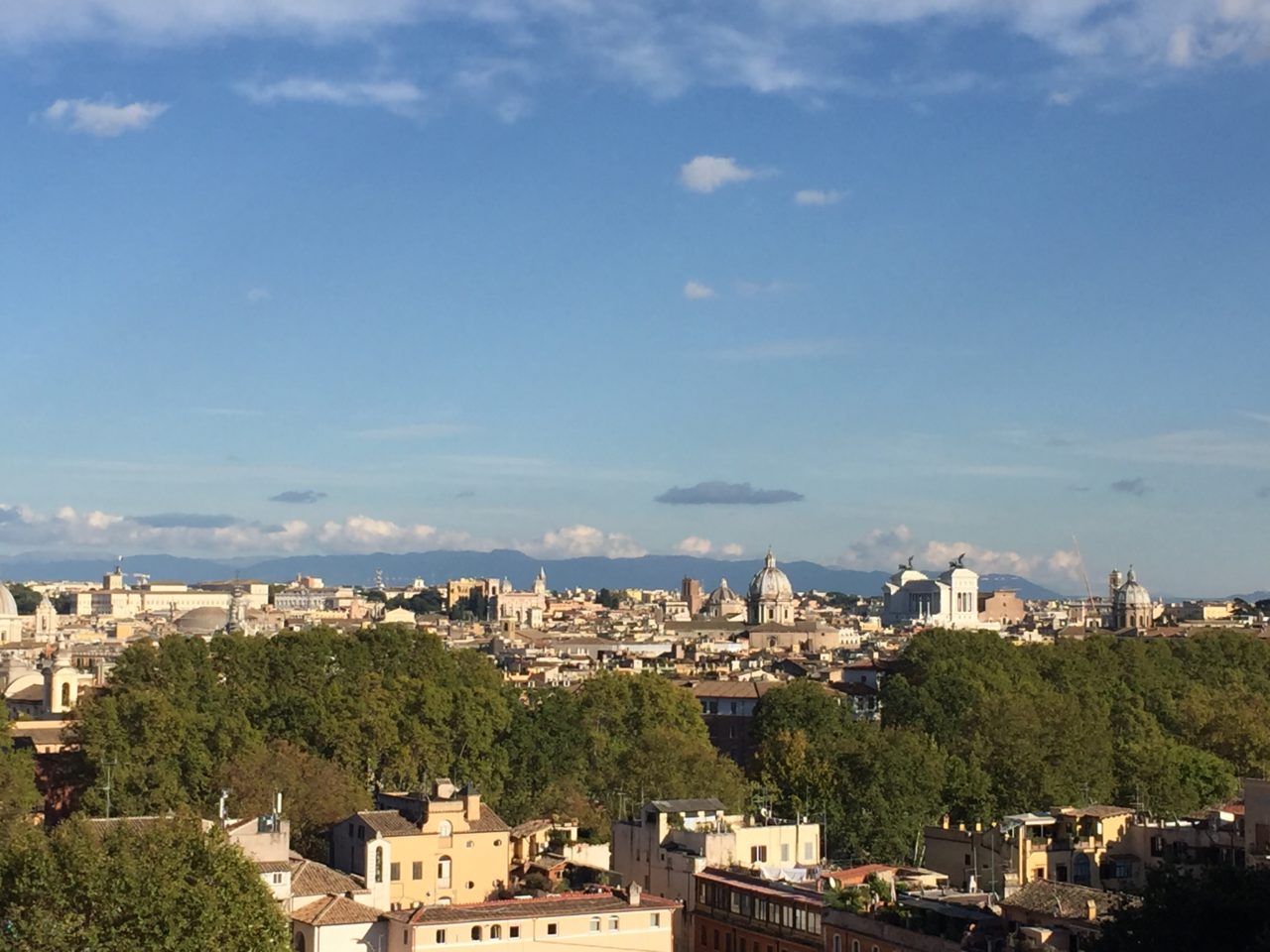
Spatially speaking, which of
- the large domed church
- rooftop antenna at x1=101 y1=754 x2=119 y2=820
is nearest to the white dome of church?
the large domed church

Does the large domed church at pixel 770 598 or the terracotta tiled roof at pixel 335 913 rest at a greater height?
the large domed church at pixel 770 598

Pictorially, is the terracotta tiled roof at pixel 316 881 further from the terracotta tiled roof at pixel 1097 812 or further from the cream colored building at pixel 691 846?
the terracotta tiled roof at pixel 1097 812

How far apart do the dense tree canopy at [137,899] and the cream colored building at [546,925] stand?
309 cm

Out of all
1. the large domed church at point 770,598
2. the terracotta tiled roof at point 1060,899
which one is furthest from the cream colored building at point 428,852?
the large domed church at point 770,598

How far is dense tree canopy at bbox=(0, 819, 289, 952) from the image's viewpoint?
28312 mm

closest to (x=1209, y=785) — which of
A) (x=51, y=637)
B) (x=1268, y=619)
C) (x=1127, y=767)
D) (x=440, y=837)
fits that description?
(x=1127, y=767)

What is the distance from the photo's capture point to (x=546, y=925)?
108 ft

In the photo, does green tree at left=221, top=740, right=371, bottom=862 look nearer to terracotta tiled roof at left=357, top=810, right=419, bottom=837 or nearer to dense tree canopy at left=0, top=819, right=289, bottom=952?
terracotta tiled roof at left=357, top=810, right=419, bottom=837

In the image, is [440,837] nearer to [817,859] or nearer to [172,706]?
[817,859]

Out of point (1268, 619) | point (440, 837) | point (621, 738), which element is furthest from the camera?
point (1268, 619)

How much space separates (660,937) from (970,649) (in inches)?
1783

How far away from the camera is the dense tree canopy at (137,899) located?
1115 inches

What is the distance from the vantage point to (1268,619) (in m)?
155

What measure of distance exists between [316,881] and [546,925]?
404cm
